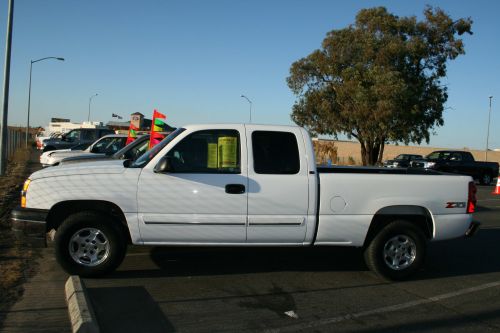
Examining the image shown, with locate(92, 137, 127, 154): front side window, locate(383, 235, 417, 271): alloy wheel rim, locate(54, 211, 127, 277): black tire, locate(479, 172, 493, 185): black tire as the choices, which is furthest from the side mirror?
locate(479, 172, 493, 185): black tire

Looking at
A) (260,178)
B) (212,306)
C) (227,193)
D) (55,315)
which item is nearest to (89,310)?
(55,315)

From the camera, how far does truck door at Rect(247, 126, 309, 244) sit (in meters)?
6.12

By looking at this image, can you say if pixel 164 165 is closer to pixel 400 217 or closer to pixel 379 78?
pixel 400 217

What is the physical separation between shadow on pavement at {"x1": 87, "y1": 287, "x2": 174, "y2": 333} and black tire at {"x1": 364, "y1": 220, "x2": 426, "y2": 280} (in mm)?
2924

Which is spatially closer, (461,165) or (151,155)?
(151,155)

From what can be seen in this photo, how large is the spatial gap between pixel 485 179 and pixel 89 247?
26.5 metres

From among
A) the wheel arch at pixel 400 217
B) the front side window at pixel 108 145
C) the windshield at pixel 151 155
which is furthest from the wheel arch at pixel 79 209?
the front side window at pixel 108 145

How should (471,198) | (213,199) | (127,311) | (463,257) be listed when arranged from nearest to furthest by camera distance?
(127,311)
(213,199)
(471,198)
(463,257)

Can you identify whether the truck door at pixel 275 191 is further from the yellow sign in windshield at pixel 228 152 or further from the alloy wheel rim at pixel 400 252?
the alloy wheel rim at pixel 400 252

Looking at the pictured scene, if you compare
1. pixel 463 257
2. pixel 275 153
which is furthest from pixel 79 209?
pixel 463 257

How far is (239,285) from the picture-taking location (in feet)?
20.2

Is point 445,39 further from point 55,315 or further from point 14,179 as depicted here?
point 55,315

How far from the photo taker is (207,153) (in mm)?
6172

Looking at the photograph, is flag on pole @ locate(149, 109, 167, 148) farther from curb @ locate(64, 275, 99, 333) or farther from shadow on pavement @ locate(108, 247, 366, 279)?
curb @ locate(64, 275, 99, 333)
